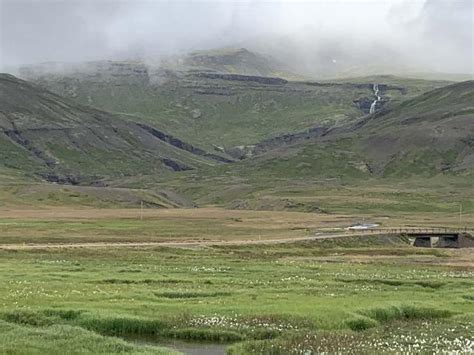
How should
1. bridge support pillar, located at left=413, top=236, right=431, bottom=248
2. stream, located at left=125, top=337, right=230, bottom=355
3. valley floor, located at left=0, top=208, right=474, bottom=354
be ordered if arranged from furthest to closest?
1. bridge support pillar, located at left=413, top=236, right=431, bottom=248
2. stream, located at left=125, top=337, right=230, bottom=355
3. valley floor, located at left=0, top=208, right=474, bottom=354

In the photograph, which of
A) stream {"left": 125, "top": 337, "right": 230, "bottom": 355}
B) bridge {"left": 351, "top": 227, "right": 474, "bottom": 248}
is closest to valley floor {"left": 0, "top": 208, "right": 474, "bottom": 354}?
stream {"left": 125, "top": 337, "right": 230, "bottom": 355}

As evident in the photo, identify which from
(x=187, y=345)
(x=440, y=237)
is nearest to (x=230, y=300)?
(x=187, y=345)

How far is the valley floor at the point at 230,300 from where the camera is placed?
43.9 m

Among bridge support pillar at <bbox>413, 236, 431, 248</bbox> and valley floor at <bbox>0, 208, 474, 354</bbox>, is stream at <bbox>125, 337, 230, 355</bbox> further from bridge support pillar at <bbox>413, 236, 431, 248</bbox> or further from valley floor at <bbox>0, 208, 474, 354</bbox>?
bridge support pillar at <bbox>413, 236, 431, 248</bbox>

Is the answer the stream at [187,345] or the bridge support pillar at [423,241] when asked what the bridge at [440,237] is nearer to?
the bridge support pillar at [423,241]

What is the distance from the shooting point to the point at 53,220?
572ft

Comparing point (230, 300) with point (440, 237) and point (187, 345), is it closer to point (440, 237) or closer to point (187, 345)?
point (187, 345)

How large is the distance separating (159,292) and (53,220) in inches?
4640

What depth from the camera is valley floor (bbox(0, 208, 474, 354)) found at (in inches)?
1727

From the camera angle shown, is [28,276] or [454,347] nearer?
[454,347]

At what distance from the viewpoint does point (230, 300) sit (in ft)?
191

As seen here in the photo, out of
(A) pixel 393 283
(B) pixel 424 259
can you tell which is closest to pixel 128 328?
(A) pixel 393 283

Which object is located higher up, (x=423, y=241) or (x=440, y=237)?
(x=440, y=237)

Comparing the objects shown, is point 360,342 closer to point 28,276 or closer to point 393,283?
point 393,283
